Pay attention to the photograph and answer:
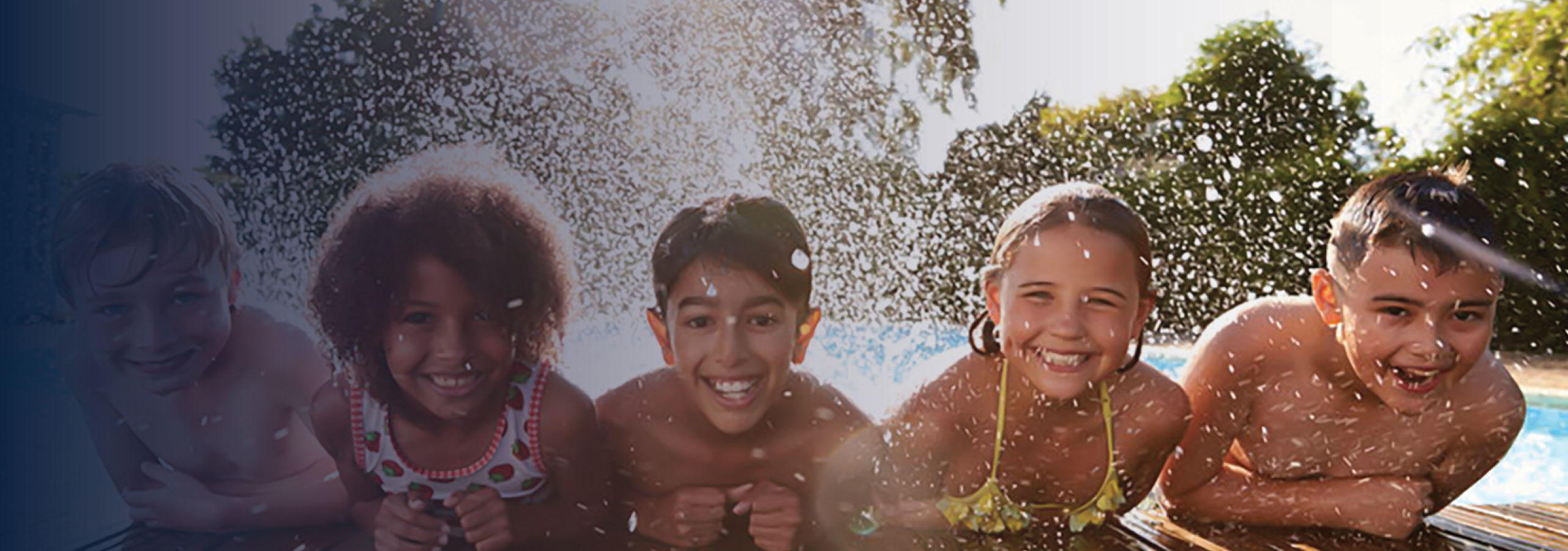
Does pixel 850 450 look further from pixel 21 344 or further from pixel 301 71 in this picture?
pixel 21 344

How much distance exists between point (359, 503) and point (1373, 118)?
4.36 metres

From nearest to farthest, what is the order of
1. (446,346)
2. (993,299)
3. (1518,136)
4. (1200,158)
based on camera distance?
(446,346) < (993,299) < (1200,158) < (1518,136)

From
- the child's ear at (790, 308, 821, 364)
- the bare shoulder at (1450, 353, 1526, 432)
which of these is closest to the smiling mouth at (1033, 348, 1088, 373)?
the child's ear at (790, 308, 821, 364)

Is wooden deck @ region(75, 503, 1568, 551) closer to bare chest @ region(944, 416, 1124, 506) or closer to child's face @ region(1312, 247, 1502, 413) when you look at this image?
bare chest @ region(944, 416, 1124, 506)

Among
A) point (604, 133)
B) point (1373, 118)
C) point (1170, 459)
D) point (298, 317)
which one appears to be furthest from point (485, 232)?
point (1373, 118)

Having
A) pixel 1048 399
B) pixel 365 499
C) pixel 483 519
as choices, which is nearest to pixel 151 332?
pixel 365 499

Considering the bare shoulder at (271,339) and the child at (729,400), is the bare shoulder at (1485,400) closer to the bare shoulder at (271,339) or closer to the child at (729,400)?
the child at (729,400)

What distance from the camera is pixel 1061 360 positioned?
8.24 ft

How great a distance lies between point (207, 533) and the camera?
261 cm

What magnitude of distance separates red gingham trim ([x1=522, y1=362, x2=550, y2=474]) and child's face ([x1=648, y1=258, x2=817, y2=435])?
30 cm

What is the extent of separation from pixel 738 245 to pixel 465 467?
84 cm

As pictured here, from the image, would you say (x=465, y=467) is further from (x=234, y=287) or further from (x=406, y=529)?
(x=234, y=287)

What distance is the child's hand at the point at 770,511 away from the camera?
8.14 ft

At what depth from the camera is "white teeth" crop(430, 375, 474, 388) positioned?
2.43m
